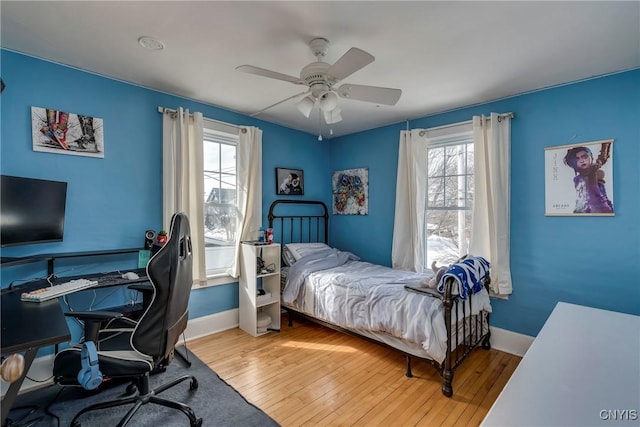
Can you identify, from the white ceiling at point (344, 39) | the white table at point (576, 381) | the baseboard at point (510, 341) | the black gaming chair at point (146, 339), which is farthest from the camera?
the baseboard at point (510, 341)

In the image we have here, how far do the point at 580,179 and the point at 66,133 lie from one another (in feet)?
13.9

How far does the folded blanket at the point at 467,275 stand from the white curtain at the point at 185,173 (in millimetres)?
2304

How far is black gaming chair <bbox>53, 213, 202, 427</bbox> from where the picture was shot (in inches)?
60.3

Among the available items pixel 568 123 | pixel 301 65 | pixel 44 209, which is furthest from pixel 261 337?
pixel 568 123

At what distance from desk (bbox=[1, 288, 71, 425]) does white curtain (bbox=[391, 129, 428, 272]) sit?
307 centimetres

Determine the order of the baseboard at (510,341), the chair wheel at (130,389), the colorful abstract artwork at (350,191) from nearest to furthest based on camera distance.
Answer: the chair wheel at (130,389), the baseboard at (510,341), the colorful abstract artwork at (350,191)

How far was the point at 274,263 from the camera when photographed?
3420 millimetres

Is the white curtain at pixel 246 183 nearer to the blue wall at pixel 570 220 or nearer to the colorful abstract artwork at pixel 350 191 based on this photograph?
the colorful abstract artwork at pixel 350 191

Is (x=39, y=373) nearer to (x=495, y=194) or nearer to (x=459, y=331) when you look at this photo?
(x=459, y=331)

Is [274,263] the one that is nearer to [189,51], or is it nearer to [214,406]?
[214,406]

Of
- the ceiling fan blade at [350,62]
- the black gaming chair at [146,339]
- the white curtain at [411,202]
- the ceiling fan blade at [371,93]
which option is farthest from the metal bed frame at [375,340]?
the black gaming chair at [146,339]

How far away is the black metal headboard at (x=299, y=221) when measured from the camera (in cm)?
396

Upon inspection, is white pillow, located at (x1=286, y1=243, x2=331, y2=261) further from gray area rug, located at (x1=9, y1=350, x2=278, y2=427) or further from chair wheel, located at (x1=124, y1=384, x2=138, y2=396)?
chair wheel, located at (x1=124, y1=384, x2=138, y2=396)

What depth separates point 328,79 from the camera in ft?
6.24
